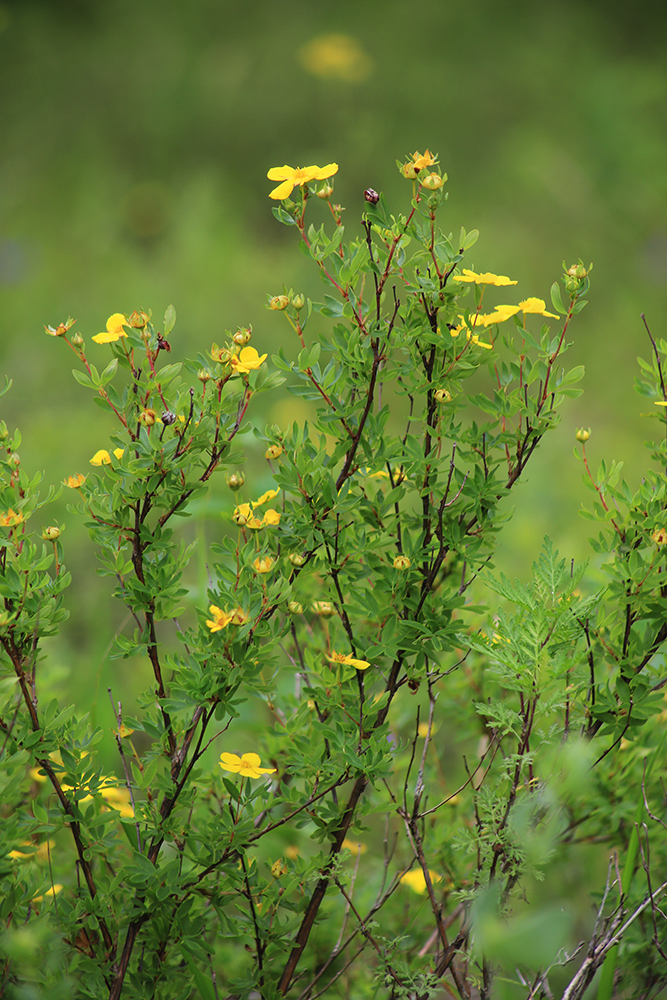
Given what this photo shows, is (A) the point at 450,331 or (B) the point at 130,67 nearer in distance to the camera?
(A) the point at 450,331

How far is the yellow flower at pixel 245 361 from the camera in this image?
72 cm

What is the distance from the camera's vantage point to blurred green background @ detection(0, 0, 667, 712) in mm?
3383

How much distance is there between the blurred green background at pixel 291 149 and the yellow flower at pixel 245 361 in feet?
7.06

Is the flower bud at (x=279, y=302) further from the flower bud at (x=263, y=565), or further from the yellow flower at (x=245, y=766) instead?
the yellow flower at (x=245, y=766)

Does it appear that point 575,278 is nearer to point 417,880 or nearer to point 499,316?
point 499,316

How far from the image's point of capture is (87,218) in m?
4.05

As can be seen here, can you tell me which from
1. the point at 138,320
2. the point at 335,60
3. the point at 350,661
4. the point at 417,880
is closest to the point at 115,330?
the point at 138,320

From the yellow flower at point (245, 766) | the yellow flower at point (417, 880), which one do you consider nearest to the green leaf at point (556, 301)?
the yellow flower at point (245, 766)

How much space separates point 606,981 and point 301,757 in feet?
1.20

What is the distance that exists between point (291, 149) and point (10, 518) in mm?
4197

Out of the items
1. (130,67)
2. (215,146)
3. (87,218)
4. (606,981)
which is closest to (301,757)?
(606,981)

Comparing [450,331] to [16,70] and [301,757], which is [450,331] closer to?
[301,757]

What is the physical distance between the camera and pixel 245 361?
739 millimetres

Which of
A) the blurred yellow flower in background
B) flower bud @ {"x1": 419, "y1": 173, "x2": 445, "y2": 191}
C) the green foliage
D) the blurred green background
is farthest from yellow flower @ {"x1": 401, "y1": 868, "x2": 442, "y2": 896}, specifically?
the blurred yellow flower in background
